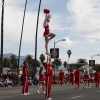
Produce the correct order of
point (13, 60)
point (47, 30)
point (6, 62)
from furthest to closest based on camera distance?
point (6, 62) < point (13, 60) < point (47, 30)

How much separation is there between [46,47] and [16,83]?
94.8ft

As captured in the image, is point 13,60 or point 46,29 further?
point 13,60

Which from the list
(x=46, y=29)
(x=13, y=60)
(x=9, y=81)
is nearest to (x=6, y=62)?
(x=13, y=60)

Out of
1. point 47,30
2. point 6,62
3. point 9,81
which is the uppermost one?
point 6,62

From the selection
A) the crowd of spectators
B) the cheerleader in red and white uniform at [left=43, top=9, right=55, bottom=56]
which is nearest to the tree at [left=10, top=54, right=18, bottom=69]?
the crowd of spectators

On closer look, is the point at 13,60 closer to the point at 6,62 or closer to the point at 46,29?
the point at 6,62

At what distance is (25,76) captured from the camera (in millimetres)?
19406

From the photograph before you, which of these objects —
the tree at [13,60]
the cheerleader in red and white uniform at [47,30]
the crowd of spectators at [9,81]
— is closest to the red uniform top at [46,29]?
the cheerleader in red and white uniform at [47,30]

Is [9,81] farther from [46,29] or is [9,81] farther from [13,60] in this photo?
[13,60]

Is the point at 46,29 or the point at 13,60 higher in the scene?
the point at 13,60

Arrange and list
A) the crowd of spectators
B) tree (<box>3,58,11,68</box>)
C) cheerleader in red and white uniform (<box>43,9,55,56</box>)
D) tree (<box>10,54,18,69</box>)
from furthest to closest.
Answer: tree (<box>3,58,11,68</box>) → tree (<box>10,54,18,69</box>) → the crowd of spectators → cheerleader in red and white uniform (<box>43,9,55,56</box>)

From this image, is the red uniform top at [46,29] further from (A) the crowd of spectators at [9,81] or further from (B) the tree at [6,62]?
(B) the tree at [6,62]

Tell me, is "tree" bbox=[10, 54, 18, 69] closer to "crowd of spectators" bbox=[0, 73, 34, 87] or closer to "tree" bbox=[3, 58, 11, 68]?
"tree" bbox=[3, 58, 11, 68]

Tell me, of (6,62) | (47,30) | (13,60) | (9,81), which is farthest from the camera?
(6,62)
